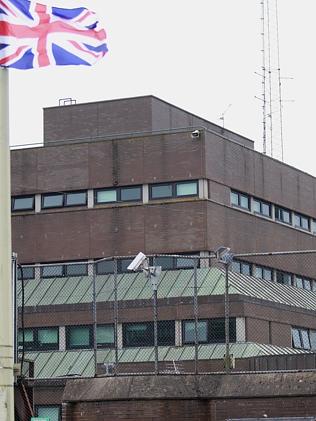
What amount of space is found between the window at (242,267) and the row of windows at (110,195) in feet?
19.1

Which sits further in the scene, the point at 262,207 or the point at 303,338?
the point at 262,207

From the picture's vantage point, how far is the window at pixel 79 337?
1823 inches

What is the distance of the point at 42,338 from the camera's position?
48.0 m

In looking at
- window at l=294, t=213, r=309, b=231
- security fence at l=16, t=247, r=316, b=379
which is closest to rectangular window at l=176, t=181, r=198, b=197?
security fence at l=16, t=247, r=316, b=379

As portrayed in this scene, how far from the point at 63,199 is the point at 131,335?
1413 cm

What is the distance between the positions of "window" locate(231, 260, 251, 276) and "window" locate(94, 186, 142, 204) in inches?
298

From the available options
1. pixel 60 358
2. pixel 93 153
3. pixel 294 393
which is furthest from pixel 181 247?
pixel 294 393

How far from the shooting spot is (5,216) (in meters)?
15.2

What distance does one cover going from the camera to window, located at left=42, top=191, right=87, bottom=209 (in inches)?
2174

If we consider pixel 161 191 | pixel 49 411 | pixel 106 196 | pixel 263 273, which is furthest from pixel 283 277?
pixel 106 196

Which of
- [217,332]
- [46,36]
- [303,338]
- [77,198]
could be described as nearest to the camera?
[46,36]

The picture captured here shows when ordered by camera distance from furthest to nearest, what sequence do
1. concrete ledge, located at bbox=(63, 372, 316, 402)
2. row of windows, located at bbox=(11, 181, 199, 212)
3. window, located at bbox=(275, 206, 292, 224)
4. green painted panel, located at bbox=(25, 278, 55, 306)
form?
window, located at bbox=(275, 206, 292, 224) → row of windows, located at bbox=(11, 181, 199, 212) → green painted panel, located at bbox=(25, 278, 55, 306) → concrete ledge, located at bbox=(63, 372, 316, 402)

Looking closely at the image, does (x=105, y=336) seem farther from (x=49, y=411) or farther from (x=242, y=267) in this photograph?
(x=242, y=267)

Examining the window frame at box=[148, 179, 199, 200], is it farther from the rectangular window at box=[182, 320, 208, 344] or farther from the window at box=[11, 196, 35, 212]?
the rectangular window at box=[182, 320, 208, 344]
